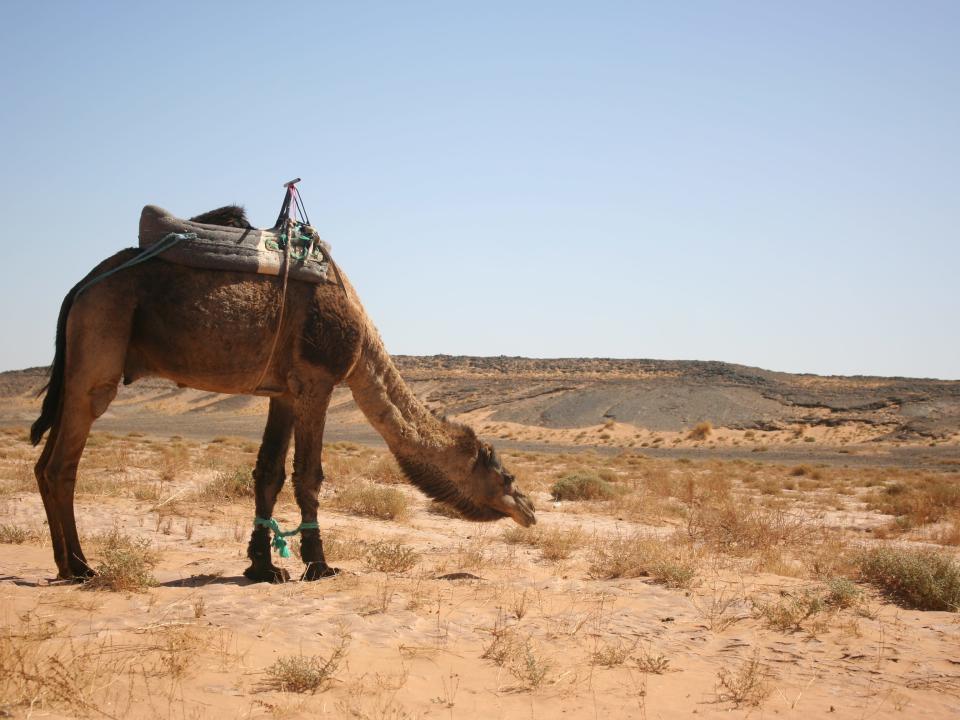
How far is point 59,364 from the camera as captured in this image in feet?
22.5

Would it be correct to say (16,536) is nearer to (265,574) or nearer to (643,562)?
(265,574)

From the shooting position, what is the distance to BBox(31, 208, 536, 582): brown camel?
21.7 ft

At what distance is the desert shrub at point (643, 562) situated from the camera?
25.2 ft

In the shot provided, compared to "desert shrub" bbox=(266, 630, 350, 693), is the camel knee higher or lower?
higher

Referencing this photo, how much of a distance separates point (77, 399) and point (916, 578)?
7525 millimetres

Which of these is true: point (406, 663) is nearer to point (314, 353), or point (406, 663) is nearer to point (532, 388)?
point (314, 353)

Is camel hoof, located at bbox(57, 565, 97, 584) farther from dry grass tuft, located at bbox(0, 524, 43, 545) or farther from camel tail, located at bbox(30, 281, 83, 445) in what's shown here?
dry grass tuft, located at bbox(0, 524, 43, 545)

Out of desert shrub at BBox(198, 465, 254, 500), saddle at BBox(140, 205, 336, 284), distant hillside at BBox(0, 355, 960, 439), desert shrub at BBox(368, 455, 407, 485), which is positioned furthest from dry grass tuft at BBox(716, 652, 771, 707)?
distant hillside at BBox(0, 355, 960, 439)

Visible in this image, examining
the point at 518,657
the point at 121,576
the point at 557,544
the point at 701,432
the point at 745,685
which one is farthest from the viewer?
the point at 701,432

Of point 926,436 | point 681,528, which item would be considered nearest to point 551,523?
point 681,528

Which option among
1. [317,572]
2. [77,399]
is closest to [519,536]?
[317,572]

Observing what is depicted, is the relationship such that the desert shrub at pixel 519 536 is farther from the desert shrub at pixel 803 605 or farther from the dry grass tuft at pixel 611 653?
the dry grass tuft at pixel 611 653

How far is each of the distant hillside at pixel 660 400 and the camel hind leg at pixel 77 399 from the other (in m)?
48.9

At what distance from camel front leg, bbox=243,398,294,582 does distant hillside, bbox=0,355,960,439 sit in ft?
158
